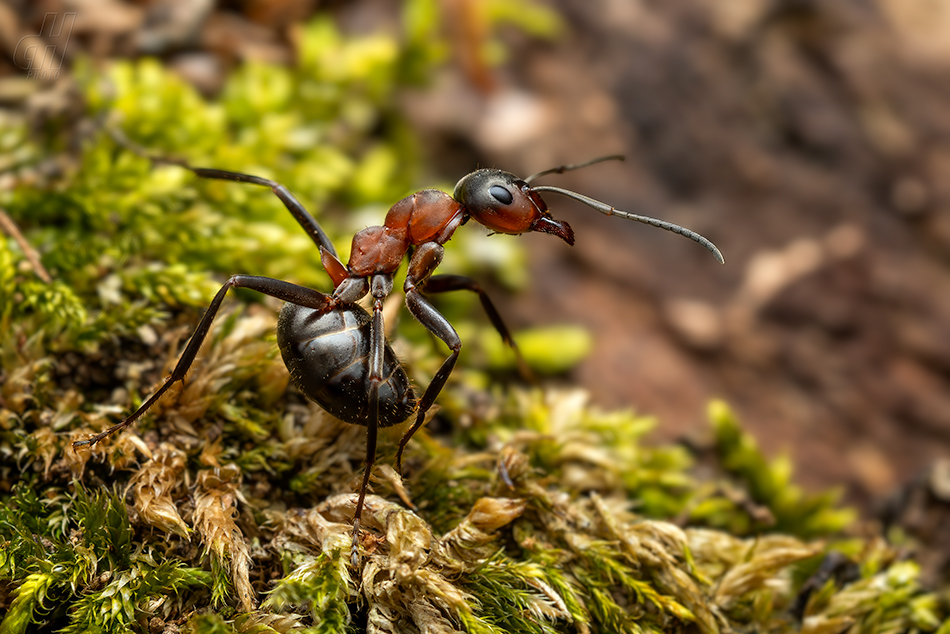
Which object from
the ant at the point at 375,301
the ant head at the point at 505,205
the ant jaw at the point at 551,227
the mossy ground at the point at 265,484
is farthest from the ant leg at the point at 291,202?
the ant jaw at the point at 551,227

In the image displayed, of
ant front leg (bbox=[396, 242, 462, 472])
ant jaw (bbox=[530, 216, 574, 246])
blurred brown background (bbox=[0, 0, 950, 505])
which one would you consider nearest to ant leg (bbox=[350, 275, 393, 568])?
ant front leg (bbox=[396, 242, 462, 472])

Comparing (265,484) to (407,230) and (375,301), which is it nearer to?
(375,301)

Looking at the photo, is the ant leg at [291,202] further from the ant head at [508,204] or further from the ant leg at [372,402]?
the ant head at [508,204]

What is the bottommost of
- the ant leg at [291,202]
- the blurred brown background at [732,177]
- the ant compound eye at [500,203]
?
the ant leg at [291,202]

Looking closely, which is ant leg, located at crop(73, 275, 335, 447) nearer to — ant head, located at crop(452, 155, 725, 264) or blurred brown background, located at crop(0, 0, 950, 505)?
ant head, located at crop(452, 155, 725, 264)

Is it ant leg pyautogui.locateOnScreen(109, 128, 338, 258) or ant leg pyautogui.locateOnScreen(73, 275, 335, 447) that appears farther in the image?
ant leg pyautogui.locateOnScreen(109, 128, 338, 258)

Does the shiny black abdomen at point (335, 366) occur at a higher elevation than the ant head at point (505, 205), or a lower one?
lower

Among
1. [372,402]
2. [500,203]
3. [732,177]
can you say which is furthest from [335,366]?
[732,177]
